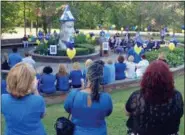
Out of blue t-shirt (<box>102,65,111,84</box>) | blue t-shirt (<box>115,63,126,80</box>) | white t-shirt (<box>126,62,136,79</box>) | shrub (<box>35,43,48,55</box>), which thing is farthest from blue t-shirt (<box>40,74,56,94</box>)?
shrub (<box>35,43,48,55</box>)

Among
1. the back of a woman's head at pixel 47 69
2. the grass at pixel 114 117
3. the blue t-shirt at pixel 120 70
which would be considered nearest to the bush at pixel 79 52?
the blue t-shirt at pixel 120 70

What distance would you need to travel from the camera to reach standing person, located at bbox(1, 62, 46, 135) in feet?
12.7

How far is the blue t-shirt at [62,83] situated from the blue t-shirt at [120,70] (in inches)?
93.8

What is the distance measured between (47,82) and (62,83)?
0.56 m

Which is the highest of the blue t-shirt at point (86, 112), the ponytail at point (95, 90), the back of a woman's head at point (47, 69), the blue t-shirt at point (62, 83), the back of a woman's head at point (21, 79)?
the back of a woman's head at point (21, 79)

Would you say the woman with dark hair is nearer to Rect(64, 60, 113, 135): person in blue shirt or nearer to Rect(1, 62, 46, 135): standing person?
Rect(64, 60, 113, 135): person in blue shirt

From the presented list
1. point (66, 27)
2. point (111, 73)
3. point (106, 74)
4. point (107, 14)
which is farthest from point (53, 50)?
point (107, 14)

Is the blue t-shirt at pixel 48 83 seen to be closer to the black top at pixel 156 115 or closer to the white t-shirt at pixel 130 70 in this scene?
the white t-shirt at pixel 130 70

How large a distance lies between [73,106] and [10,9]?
2301cm

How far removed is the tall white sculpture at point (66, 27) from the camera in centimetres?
2114

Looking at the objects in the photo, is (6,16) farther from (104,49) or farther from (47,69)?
(47,69)

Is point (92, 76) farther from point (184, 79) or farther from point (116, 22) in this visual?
point (116, 22)

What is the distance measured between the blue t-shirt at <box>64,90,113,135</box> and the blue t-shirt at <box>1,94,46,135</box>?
1.11 ft

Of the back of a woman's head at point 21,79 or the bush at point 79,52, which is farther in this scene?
the bush at point 79,52
